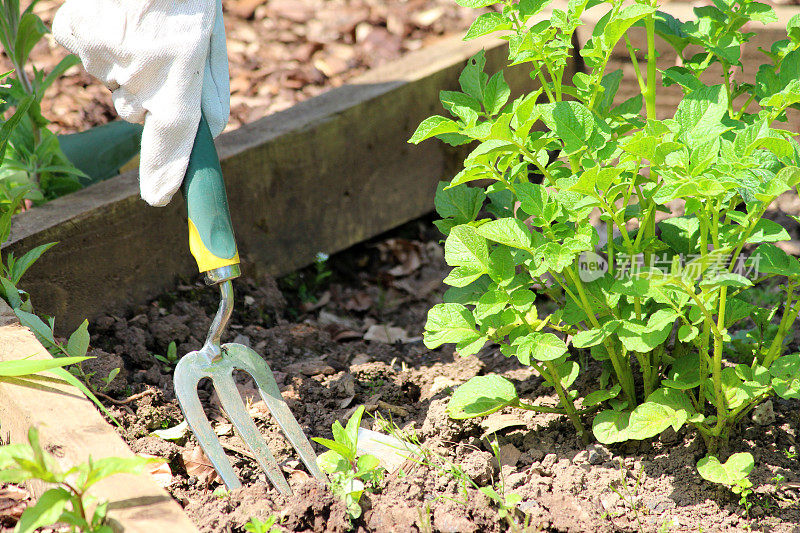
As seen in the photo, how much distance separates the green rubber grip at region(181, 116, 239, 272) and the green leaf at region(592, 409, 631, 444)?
0.82 meters

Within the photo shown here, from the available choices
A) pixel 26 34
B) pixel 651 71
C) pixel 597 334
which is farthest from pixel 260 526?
pixel 26 34

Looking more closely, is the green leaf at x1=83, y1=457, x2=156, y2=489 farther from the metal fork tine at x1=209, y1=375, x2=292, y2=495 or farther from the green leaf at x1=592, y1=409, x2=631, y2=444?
the green leaf at x1=592, y1=409, x2=631, y2=444

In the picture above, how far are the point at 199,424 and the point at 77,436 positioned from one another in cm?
25

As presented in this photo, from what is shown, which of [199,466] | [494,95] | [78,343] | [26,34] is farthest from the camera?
[26,34]

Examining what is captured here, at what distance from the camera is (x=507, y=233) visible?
54.1 inches

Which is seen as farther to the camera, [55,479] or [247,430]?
[247,430]

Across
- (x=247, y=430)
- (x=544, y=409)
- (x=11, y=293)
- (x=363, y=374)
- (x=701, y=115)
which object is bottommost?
(x=363, y=374)

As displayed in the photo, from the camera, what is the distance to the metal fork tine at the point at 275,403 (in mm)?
1573

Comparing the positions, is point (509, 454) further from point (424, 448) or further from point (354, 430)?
point (354, 430)

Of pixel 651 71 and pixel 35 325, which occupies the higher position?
pixel 651 71

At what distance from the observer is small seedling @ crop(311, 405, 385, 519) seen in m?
1.42

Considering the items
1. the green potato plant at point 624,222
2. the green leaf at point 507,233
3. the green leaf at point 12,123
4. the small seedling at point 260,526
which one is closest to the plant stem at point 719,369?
the green potato plant at point 624,222

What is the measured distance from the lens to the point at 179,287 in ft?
7.56

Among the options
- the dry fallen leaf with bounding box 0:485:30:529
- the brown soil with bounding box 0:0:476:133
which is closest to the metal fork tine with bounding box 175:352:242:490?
the dry fallen leaf with bounding box 0:485:30:529
